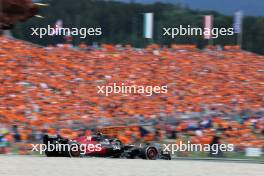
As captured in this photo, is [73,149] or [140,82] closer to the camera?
[73,149]

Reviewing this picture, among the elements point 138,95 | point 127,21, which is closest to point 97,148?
point 138,95

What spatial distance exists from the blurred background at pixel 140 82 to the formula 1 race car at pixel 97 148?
0.77ft

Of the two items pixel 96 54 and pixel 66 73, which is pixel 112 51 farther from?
pixel 66 73

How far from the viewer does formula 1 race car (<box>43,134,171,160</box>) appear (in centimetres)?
931

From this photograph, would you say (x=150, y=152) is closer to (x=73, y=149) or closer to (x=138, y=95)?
(x=138, y=95)

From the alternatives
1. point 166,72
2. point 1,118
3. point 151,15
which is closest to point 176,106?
point 166,72

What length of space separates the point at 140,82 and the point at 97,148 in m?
1.69

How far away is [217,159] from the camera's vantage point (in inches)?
366

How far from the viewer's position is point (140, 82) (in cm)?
1022

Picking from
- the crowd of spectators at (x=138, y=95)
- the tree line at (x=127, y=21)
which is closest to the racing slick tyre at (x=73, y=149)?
the crowd of spectators at (x=138, y=95)

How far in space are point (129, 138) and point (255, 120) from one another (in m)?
2.76

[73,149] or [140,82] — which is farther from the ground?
[140,82]

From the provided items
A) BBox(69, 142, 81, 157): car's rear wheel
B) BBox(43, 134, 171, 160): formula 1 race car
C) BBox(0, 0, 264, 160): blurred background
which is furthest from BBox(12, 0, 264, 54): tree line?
BBox(69, 142, 81, 157): car's rear wheel

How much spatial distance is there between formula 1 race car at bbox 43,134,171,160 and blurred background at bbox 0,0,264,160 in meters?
0.23
